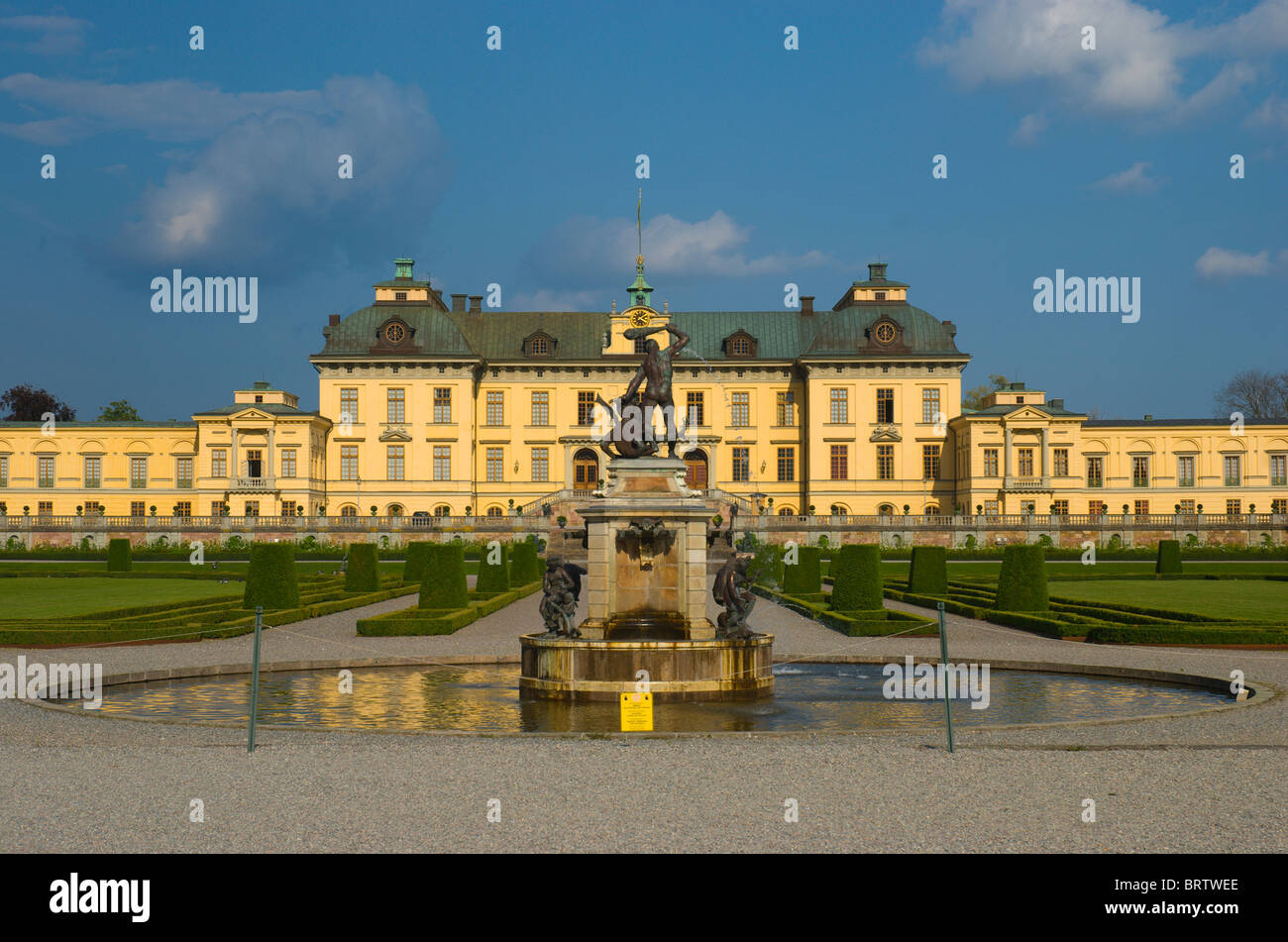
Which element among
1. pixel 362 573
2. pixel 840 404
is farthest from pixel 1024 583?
pixel 840 404

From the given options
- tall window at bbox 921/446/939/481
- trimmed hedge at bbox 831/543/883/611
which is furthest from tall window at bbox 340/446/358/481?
trimmed hedge at bbox 831/543/883/611

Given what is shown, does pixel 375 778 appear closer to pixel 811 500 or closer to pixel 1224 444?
pixel 811 500

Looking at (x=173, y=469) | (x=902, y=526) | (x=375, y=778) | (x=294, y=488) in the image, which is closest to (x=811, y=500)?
(x=902, y=526)

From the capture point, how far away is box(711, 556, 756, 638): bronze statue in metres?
13.1

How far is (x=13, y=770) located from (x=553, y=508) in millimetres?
50438

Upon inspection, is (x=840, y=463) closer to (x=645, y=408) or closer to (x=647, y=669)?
(x=645, y=408)

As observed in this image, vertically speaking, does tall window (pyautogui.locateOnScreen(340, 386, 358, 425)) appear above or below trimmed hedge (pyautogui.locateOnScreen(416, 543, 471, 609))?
above

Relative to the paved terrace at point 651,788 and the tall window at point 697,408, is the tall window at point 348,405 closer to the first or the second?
the tall window at point 697,408

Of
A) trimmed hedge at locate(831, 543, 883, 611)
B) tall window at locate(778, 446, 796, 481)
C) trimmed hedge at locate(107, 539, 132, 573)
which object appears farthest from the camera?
tall window at locate(778, 446, 796, 481)

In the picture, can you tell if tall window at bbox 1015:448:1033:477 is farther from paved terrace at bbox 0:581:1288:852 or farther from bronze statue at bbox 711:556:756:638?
paved terrace at bbox 0:581:1288:852

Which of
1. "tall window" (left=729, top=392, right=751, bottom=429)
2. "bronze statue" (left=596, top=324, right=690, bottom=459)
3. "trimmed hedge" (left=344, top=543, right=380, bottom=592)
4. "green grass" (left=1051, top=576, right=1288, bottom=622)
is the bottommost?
"green grass" (left=1051, top=576, right=1288, bottom=622)

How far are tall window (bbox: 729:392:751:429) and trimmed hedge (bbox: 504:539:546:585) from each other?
1163 inches

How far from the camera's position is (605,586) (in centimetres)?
1336
